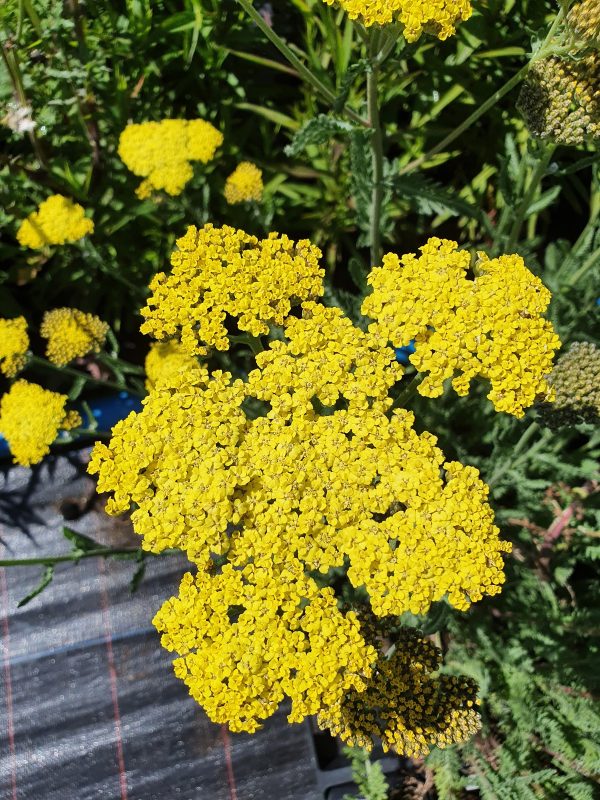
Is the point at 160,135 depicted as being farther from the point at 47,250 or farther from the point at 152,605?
the point at 152,605

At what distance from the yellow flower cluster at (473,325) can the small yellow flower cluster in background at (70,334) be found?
1239 millimetres

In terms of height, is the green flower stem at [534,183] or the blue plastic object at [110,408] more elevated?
the green flower stem at [534,183]

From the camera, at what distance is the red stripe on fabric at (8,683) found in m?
2.96

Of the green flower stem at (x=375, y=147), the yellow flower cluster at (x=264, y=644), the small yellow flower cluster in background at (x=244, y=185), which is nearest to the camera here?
the yellow flower cluster at (x=264, y=644)

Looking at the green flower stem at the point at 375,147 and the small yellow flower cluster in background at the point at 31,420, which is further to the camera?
the small yellow flower cluster in background at the point at 31,420

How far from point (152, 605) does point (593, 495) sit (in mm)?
2032

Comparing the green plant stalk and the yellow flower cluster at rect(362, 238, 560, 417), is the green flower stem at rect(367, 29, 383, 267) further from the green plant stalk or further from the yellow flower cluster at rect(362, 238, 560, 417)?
the yellow flower cluster at rect(362, 238, 560, 417)

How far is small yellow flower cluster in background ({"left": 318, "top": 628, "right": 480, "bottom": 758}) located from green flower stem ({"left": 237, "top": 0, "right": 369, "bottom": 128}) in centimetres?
163

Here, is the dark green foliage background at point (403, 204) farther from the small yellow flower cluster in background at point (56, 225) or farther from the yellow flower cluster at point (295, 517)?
the yellow flower cluster at point (295, 517)

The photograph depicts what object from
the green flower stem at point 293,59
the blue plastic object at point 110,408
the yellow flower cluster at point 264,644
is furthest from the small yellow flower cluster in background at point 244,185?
the yellow flower cluster at point 264,644

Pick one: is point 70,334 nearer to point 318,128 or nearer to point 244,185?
point 244,185

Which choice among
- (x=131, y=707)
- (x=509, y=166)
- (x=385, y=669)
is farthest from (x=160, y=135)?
(x=131, y=707)

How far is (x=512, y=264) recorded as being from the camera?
1768mm

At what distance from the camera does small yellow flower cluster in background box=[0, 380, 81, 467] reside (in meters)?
2.50
